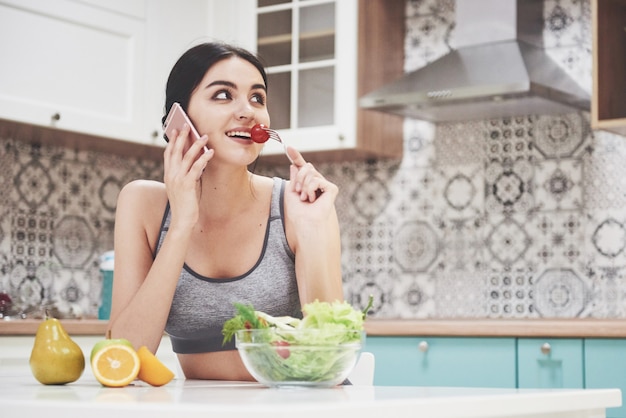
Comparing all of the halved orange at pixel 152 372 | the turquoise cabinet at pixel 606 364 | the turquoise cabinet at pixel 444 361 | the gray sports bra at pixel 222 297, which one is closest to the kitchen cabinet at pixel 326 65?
the turquoise cabinet at pixel 444 361

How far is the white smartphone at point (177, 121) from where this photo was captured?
187cm

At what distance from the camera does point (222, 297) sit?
6.19 feet

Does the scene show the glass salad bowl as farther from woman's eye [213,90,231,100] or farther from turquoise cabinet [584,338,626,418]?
turquoise cabinet [584,338,626,418]

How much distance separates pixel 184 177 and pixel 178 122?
0.12m

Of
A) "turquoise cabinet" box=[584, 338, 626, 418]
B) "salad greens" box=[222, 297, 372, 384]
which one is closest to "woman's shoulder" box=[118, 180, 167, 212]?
"salad greens" box=[222, 297, 372, 384]

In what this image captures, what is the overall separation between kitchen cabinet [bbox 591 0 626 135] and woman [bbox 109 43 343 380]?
1401 millimetres

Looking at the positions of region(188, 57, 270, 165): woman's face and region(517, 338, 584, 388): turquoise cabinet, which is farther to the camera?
region(517, 338, 584, 388): turquoise cabinet

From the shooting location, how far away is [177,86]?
2074 mm

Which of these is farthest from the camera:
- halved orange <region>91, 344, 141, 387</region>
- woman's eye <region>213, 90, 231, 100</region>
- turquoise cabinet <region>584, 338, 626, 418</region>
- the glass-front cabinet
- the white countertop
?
the glass-front cabinet

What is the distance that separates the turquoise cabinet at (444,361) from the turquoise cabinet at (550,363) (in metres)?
0.03

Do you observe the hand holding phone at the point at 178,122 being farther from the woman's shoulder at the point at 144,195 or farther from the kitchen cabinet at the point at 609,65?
the kitchen cabinet at the point at 609,65

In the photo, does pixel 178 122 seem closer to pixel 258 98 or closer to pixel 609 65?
pixel 258 98

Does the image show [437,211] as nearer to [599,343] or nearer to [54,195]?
[599,343]

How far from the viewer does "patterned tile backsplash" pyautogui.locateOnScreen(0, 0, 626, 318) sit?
3.47m
